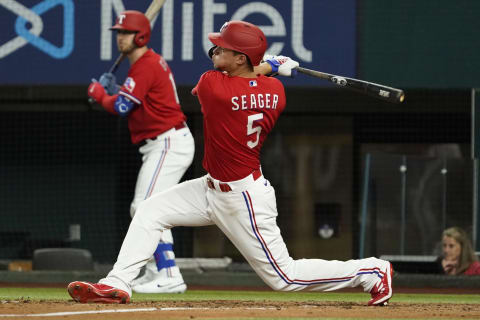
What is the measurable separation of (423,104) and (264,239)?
6901 mm

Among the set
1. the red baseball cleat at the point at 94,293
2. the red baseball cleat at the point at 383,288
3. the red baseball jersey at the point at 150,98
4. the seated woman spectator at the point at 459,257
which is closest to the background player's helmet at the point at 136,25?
the red baseball jersey at the point at 150,98

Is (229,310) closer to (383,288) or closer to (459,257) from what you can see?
(383,288)

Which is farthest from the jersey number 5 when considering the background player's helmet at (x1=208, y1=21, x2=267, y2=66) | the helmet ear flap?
the helmet ear flap

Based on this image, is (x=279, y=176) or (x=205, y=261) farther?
(x=279, y=176)

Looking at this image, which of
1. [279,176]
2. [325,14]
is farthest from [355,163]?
[325,14]

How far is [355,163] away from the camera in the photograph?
12.0 metres

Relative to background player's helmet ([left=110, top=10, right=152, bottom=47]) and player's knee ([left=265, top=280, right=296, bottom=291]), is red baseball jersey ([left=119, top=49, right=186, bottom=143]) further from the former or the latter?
player's knee ([left=265, top=280, right=296, bottom=291])

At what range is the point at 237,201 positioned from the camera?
5.13 metres

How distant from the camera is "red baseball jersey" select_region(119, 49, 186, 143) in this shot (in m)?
7.10

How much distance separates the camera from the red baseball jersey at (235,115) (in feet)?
16.8

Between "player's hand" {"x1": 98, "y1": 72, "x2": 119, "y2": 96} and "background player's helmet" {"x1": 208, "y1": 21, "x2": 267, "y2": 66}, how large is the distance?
264 cm

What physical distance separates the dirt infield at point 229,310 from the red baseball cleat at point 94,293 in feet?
0.20

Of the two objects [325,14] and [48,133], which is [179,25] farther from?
[48,133]

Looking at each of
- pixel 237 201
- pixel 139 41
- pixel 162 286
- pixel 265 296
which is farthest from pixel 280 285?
pixel 139 41
